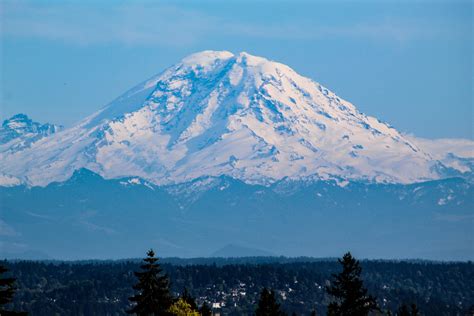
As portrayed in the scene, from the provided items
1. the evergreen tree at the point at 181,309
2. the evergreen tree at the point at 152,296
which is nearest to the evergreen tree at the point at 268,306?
the evergreen tree at the point at 181,309

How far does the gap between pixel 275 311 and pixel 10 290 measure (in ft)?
76.6

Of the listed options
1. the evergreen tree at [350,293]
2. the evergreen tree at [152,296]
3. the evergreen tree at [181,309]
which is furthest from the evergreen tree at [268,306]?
the evergreen tree at [152,296]

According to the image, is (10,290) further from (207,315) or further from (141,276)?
(207,315)

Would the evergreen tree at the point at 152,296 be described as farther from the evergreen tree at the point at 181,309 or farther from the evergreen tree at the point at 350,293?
the evergreen tree at the point at 350,293

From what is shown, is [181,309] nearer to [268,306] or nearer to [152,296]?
[268,306]

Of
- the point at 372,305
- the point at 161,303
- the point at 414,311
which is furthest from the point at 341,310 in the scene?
the point at 414,311

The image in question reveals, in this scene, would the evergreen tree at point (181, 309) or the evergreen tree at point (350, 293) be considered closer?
the evergreen tree at point (350, 293)

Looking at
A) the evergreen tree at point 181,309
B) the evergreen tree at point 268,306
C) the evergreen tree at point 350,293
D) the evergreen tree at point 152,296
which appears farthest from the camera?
the evergreen tree at point 181,309

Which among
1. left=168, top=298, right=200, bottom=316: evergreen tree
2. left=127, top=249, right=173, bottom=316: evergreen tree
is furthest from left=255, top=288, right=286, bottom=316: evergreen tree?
left=127, top=249, right=173, bottom=316: evergreen tree

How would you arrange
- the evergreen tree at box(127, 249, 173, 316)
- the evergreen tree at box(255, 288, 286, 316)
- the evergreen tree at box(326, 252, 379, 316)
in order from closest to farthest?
1. the evergreen tree at box(326, 252, 379, 316)
2. the evergreen tree at box(127, 249, 173, 316)
3. the evergreen tree at box(255, 288, 286, 316)

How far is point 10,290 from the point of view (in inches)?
2530

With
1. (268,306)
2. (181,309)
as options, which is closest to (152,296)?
(268,306)

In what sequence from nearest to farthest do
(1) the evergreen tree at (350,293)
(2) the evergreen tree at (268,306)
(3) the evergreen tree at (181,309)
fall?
(1) the evergreen tree at (350,293), (2) the evergreen tree at (268,306), (3) the evergreen tree at (181,309)

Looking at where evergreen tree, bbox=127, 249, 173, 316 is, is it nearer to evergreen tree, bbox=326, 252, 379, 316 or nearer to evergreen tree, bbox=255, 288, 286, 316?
evergreen tree, bbox=255, 288, 286, 316
